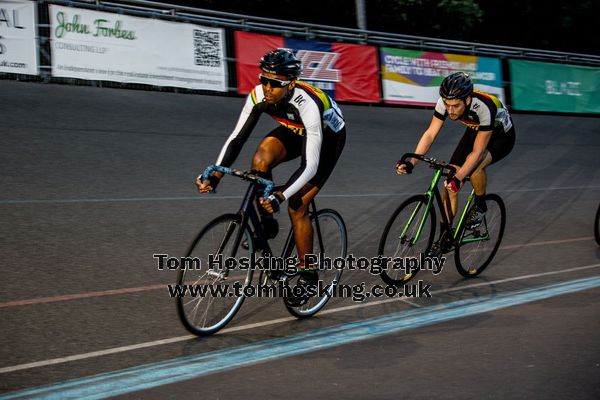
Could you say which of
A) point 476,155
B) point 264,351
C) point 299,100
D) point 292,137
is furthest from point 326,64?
point 264,351

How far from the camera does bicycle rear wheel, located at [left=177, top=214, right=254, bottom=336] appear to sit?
4.55m

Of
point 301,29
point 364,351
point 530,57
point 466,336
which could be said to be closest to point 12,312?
point 364,351

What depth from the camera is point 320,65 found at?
669 inches

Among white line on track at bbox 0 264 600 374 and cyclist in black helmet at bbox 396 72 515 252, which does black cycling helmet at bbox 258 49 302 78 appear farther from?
white line on track at bbox 0 264 600 374

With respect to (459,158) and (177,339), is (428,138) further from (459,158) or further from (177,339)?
(177,339)

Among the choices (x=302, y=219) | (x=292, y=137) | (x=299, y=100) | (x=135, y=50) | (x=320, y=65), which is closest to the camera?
(x=299, y=100)

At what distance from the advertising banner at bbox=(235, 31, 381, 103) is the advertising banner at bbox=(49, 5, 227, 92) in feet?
1.92

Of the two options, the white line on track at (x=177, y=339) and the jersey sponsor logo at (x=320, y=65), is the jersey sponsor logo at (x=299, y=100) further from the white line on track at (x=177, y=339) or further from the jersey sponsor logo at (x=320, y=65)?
the jersey sponsor logo at (x=320, y=65)

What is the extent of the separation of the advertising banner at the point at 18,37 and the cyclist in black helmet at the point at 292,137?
8988mm

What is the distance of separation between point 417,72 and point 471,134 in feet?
41.1

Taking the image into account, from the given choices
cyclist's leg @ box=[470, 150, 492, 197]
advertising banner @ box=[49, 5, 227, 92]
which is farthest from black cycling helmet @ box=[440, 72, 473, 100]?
advertising banner @ box=[49, 5, 227, 92]

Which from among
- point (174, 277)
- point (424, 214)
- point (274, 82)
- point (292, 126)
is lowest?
point (174, 277)

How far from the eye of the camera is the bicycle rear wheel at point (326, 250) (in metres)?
5.39

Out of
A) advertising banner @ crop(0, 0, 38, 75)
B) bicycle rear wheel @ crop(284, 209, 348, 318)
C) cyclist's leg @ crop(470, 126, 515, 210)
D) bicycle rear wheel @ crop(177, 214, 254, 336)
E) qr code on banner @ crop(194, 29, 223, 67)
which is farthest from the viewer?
qr code on banner @ crop(194, 29, 223, 67)
